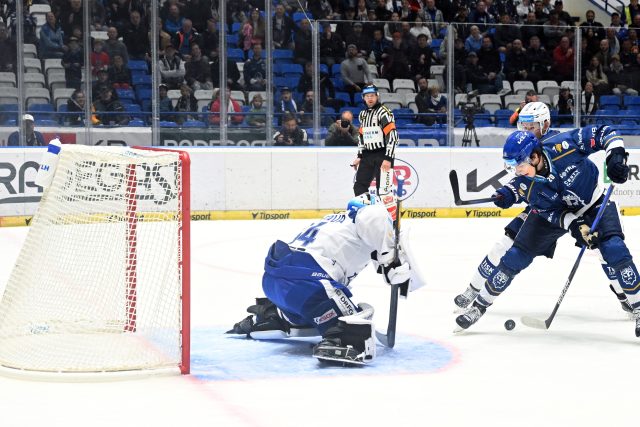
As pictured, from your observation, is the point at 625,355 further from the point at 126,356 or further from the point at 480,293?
the point at 126,356

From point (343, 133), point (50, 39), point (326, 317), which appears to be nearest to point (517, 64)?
point (343, 133)

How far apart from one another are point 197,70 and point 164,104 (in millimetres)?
498

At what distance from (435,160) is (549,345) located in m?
6.53

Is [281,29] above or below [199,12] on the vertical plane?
below

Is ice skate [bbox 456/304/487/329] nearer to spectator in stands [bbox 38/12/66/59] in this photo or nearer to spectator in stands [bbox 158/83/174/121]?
spectator in stands [bbox 158/83/174/121]

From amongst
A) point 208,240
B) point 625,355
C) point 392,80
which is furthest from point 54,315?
point 392,80

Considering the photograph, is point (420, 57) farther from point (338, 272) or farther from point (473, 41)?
point (338, 272)

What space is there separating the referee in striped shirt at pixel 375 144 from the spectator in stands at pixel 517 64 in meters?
2.24

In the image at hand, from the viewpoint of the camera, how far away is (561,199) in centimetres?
508

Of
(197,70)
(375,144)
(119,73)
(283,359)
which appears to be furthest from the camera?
(197,70)

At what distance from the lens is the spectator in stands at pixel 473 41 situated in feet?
37.2

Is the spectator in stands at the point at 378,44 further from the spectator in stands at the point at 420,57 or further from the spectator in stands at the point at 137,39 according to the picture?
the spectator in stands at the point at 137,39

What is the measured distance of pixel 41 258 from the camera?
4266mm

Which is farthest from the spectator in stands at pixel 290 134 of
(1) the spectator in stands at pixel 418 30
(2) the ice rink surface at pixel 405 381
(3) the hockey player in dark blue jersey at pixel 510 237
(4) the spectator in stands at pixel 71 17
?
(3) the hockey player in dark blue jersey at pixel 510 237
